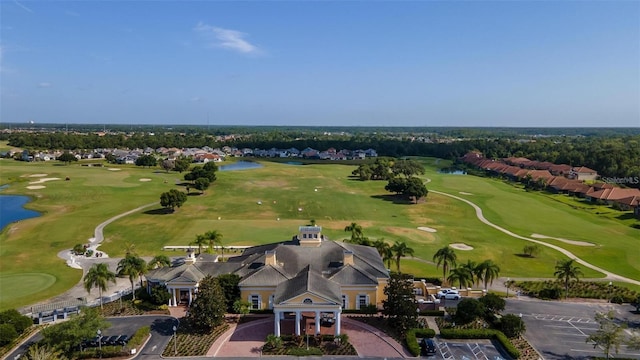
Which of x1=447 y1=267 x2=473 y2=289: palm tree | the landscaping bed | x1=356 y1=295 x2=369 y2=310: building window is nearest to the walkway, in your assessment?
the landscaping bed

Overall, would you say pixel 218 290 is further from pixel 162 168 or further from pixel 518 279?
pixel 162 168

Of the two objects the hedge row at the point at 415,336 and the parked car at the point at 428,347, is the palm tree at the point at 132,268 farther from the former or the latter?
the parked car at the point at 428,347

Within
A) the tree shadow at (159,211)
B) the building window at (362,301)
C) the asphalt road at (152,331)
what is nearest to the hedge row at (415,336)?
the building window at (362,301)

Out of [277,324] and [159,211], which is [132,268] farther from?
[159,211]

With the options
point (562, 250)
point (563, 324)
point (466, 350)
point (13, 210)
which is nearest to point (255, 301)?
point (466, 350)

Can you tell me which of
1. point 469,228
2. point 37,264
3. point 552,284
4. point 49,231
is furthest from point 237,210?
point 552,284

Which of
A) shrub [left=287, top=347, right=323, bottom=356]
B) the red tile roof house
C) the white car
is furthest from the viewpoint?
the red tile roof house

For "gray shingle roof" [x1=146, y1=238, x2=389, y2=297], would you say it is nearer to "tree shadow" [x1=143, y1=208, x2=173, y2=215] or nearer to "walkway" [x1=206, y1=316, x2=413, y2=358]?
"walkway" [x1=206, y1=316, x2=413, y2=358]
